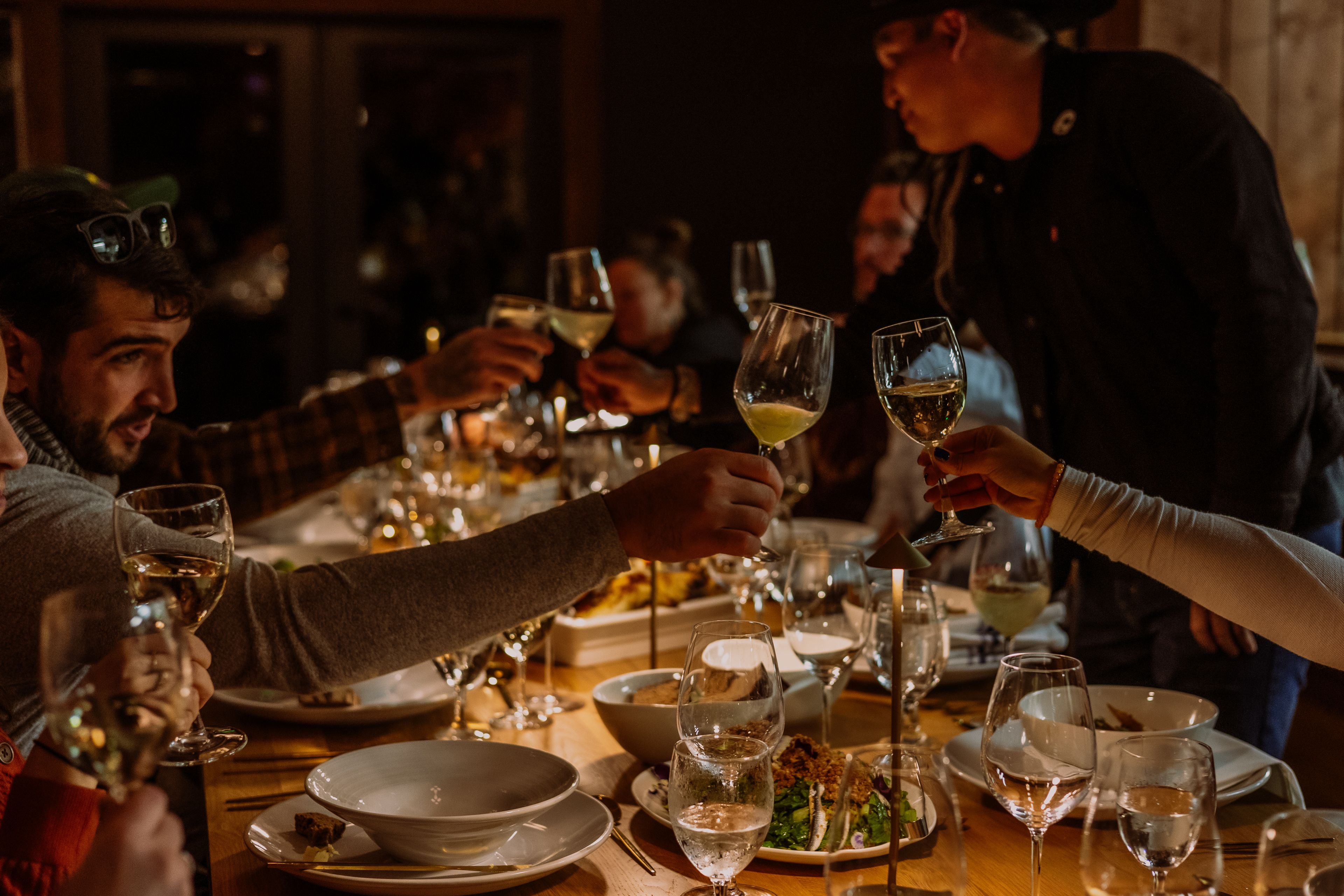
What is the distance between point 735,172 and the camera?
5.80 m

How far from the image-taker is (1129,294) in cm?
203

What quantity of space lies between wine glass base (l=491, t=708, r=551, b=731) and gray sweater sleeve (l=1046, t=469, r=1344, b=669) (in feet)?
2.33

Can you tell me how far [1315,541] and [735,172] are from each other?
4047 millimetres

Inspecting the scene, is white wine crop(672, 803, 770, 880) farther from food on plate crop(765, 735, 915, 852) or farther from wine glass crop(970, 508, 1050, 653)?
wine glass crop(970, 508, 1050, 653)

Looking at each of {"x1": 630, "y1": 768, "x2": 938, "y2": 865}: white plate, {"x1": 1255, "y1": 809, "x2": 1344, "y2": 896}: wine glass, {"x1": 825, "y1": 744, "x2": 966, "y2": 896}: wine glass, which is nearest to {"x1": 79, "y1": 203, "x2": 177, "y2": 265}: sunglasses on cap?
{"x1": 630, "y1": 768, "x2": 938, "y2": 865}: white plate

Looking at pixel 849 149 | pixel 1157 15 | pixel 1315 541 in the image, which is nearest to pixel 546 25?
pixel 849 149

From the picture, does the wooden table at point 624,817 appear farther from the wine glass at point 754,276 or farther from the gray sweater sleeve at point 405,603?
the wine glass at point 754,276

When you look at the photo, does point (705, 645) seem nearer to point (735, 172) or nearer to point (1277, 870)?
point (1277, 870)

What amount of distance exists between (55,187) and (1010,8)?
1514 millimetres

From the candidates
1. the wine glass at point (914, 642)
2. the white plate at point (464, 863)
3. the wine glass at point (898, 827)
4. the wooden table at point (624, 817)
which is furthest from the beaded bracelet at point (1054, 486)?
the white plate at point (464, 863)

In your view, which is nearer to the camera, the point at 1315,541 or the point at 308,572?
the point at 308,572

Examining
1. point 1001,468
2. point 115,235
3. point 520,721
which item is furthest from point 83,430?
point 1001,468

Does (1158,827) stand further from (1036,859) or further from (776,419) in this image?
(776,419)

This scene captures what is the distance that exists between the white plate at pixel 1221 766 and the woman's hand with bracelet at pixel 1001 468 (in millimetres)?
284
